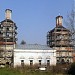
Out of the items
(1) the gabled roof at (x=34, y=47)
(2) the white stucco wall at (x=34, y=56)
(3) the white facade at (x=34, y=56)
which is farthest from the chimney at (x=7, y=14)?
(2) the white stucco wall at (x=34, y=56)

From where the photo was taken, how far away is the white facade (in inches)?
2184

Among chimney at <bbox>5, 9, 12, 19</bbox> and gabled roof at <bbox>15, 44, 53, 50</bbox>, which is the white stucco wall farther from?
chimney at <bbox>5, 9, 12, 19</bbox>

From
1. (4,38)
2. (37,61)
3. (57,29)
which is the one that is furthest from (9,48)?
(57,29)

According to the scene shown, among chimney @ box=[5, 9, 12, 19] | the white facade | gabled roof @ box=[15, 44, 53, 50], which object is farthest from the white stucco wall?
chimney @ box=[5, 9, 12, 19]

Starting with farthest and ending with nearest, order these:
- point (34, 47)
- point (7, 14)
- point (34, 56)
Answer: point (7, 14) < point (34, 47) < point (34, 56)

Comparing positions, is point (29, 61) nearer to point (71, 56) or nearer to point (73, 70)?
point (71, 56)

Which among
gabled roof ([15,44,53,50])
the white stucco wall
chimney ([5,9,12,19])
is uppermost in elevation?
chimney ([5,9,12,19])

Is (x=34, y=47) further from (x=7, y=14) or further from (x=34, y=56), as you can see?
(x=7, y=14)

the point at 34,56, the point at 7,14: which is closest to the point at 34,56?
the point at 34,56

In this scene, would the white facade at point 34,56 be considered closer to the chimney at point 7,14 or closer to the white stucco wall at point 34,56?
the white stucco wall at point 34,56

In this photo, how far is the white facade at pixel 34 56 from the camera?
5547 cm

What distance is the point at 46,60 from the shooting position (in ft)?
187

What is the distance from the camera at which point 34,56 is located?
5650 cm

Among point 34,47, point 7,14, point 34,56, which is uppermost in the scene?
point 7,14
